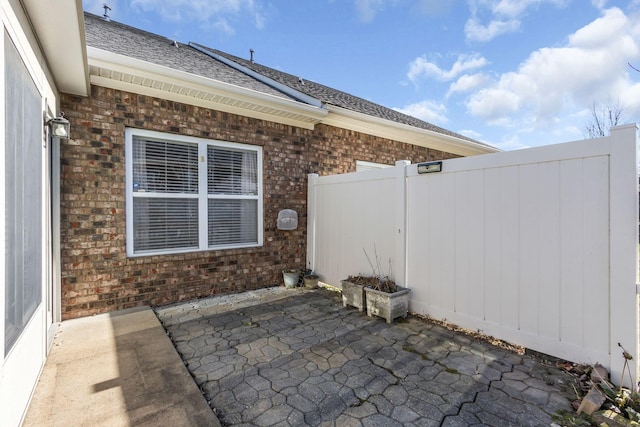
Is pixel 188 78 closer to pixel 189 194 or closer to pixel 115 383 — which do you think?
pixel 189 194

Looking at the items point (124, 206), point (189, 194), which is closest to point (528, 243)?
point (189, 194)

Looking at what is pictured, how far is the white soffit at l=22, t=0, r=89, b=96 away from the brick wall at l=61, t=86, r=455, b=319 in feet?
1.92

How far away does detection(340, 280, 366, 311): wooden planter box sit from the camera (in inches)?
165

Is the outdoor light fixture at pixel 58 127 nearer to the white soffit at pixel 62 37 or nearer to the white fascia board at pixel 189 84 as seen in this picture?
the white soffit at pixel 62 37

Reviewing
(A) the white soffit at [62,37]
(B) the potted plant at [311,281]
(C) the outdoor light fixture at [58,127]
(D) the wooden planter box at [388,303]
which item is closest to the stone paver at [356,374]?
(D) the wooden planter box at [388,303]

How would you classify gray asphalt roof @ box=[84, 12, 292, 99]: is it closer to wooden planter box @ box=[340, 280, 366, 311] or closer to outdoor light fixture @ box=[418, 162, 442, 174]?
outdoor light fixture @ box=[418, 162, 442, 174]

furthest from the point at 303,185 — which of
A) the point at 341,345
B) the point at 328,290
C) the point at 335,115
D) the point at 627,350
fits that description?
the point at 627,350

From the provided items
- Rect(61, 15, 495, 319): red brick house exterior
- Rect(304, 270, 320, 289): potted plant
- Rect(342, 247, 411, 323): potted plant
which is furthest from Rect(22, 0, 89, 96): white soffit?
Rect(304, 270, 320, 289): potted plant

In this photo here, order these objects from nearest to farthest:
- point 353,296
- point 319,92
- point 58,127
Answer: point 58,127 < point 353,296 < point 319,92

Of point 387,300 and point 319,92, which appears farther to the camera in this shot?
point 319,92

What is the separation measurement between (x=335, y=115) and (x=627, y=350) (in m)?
5.29

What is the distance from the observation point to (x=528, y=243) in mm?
2975

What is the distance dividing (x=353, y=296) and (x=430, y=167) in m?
2.10

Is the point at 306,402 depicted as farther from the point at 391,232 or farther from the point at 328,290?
the point at 328,290
